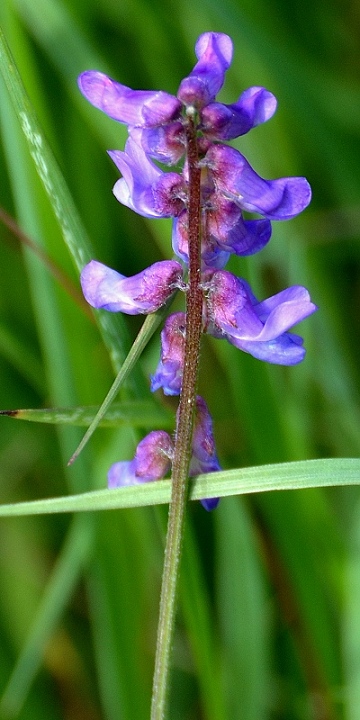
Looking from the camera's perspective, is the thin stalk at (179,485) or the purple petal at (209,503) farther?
the purple petal at (209,503)

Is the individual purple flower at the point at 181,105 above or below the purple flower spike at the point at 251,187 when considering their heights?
above

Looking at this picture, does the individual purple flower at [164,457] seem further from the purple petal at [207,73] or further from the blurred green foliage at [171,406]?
the purple petal at [207,73]

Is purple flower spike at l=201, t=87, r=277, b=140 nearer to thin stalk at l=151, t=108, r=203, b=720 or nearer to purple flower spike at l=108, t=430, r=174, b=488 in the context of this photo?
thin stalk at l=151, t=108, r=203, b=720

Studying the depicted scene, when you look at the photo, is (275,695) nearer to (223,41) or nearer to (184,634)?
(184,634)

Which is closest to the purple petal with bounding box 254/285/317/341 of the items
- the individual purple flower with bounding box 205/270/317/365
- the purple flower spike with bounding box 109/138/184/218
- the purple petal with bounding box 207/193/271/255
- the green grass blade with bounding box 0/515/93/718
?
the individual purple flower with bounding box 205/270/317/365

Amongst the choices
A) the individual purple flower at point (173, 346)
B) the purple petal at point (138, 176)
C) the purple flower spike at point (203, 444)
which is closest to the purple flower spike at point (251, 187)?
the purple petal at point (138, 176)

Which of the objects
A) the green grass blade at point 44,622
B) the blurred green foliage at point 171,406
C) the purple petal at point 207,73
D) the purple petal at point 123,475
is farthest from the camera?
the green grass blade at point 44,622
